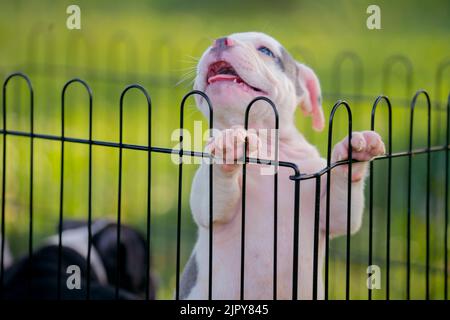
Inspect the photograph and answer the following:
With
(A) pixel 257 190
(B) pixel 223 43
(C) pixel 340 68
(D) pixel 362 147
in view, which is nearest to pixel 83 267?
(A) pixel 257 190

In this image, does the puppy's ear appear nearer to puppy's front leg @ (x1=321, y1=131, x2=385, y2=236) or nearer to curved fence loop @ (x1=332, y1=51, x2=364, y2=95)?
puppy's front leg @ (x1=321, y1=131, x2=385, y2=236)

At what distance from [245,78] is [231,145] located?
0.92ft

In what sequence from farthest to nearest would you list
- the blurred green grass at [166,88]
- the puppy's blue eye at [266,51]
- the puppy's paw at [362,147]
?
the blurred green grass at [166,88], the puppy's blue eye at [266,51], the puppy's paw at [362,147]

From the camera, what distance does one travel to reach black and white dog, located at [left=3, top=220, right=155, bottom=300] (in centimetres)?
274

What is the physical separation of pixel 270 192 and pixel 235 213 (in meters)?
0.12

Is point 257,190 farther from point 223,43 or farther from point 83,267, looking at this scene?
point 83,267

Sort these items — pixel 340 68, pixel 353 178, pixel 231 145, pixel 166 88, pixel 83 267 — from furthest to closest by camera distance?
1. pixel 166 88
2. pixel 340 68
3. pixel 83 267
4. pixel 353 178
5. pixel 231 145

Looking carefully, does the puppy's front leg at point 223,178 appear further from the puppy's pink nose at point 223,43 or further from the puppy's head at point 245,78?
the puppy's pink nose at point 223,43

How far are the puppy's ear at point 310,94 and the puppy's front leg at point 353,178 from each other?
11.6 inches

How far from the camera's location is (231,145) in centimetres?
189

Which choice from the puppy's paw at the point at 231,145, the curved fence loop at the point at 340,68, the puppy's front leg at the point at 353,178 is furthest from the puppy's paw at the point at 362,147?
the curved fence loop at the point at 340,68

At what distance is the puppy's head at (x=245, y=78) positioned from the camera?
2.08m

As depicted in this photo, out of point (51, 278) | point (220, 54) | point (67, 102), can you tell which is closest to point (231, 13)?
point (67, 102)
